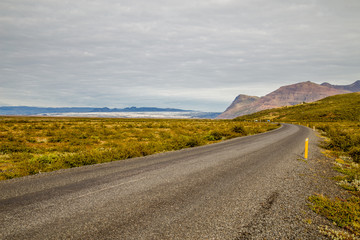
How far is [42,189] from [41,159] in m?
5.47

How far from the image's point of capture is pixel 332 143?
51.4 feet

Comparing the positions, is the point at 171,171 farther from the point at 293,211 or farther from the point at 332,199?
the point at 332,199

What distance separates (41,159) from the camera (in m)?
10.6

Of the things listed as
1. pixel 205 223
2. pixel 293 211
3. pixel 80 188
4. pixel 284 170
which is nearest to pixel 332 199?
pixel 293 211

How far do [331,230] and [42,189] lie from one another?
7884 millimetres

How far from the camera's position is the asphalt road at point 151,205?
153 inches

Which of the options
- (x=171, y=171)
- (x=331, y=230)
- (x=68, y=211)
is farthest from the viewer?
(x=171, y=171)

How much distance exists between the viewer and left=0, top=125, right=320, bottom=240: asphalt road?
12.7 feet

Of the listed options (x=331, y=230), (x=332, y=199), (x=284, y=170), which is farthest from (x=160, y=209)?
(x=284, y=170)

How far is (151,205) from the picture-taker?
5.02 metres

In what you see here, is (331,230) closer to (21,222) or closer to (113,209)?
(113,209)

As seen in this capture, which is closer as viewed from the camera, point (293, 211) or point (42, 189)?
Result: point (293, 211)

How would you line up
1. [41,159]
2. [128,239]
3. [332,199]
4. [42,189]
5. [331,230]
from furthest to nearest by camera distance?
Answer: [41,159]
[42,189]
[332,199]
[331,230]
[128,239]

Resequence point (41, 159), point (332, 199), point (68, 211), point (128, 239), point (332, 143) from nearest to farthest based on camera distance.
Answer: point (128, 239), point (68, 211), point (332, 199), point (41, 159), point (332, 143)
